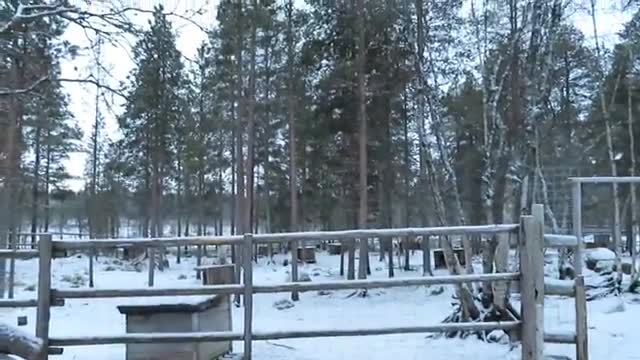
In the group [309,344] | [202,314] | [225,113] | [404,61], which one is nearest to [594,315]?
[309,344]

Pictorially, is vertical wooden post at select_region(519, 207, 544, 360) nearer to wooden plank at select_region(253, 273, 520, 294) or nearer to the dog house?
wooden plank at select_region(253, 273, 520, 294)

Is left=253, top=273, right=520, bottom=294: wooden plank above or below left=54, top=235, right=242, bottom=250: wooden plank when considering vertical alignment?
below

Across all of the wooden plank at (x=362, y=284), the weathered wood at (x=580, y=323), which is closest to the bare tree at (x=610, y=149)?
the weathered wood at (x=580, y=323)

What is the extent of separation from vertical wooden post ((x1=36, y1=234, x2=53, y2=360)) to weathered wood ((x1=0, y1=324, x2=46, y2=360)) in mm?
727

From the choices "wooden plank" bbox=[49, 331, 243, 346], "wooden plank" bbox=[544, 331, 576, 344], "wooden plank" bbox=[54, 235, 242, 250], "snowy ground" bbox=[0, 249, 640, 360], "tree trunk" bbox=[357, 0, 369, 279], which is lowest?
"snowy ground" bbox=[0, 249, 640, 360]

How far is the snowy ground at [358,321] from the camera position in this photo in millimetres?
6625

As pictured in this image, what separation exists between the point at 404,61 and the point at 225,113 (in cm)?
648

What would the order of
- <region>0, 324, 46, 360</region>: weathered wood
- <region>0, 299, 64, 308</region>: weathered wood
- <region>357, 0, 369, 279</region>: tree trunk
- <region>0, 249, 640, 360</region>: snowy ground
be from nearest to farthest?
<region>0, 324, 46, 360</region>: weathered wood
<region>0, 299, 64, 308</region>: weathered wood
<region>0, 249, 640, 360</region>: snowy ground
<region>357, 0, 369, 279</region>: tree trunk

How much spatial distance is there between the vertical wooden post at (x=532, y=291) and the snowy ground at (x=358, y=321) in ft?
3.75

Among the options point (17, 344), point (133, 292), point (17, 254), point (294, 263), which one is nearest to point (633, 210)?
point (294, 263)

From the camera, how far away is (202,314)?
6.39 meters

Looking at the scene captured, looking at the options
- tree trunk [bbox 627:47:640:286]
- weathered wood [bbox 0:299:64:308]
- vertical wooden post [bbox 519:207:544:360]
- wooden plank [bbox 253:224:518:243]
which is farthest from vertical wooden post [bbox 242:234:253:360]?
tree trunk [bbox 627:47:640:286]

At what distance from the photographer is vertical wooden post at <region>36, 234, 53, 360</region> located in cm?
487

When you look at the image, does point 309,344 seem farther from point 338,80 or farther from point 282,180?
point 282,180
